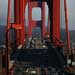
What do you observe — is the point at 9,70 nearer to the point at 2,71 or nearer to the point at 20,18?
the point at 2,71

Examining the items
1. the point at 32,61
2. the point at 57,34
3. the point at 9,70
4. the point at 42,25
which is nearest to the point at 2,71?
the point at 9,70

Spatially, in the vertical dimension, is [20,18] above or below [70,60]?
above

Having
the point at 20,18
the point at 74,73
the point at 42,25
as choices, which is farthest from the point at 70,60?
the point at 42,25

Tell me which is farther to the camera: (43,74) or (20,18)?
(20,18)

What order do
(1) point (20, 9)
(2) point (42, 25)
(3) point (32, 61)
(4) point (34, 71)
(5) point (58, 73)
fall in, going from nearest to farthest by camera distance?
(5) point (58, 73)
(4) point (34, 71)
(3) point (32, 61)
(1) point (20, 9)
(2) point (42, 25)

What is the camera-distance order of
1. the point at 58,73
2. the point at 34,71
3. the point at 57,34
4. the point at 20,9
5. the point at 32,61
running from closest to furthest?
the point at 58,73 < the point at 34,71 < the point at 32,61 < the point at 57,34 < the point at 20,9

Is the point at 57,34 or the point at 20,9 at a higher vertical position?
the point at 20,9

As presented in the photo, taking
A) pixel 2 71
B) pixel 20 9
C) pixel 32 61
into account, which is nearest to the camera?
pixel 2 71

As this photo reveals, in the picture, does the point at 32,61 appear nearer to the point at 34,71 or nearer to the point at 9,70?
the point at 34,71

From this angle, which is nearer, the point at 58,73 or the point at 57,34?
the point at 58,73

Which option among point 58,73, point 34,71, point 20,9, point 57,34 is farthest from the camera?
point 20,9
